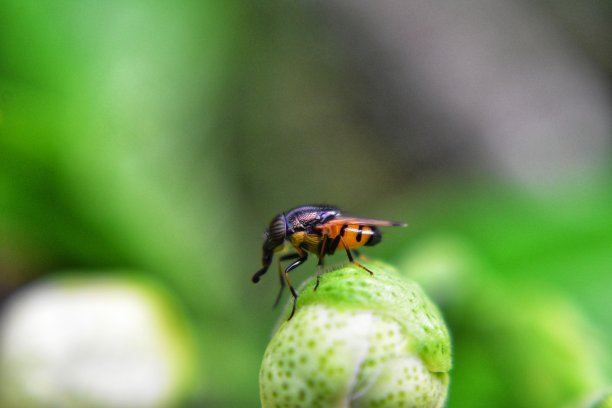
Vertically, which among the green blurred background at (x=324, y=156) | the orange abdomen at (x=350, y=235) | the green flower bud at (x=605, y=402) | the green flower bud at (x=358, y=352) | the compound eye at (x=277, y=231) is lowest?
the green flower bud at (x=605, y=402)

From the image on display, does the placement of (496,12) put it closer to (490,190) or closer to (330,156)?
(330,156)

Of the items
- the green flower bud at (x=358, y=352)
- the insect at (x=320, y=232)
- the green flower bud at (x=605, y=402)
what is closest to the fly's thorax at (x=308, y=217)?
the insect at (x=320, y=232)

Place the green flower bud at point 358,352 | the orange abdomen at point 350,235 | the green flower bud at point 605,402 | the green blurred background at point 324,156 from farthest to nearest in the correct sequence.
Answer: the green blurred background at point 324,156 < the orange abdomen at point 350,235 < the green flower bud at point 605,402 < the green flower bud at point 358,352

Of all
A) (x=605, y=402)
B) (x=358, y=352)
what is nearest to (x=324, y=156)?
(x=605, y=402)

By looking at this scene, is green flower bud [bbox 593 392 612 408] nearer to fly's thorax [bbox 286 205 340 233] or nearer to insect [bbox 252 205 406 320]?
insect [bbox 252 205 406 320]

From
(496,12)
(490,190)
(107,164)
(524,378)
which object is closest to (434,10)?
(496,12)

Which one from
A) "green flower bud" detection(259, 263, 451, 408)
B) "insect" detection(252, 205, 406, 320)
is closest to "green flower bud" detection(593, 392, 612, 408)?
"green flower bud" detection(259, 263, 451, 408)

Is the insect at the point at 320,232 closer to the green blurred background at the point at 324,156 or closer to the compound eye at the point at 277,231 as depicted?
the compound eye at the point at 277,231
